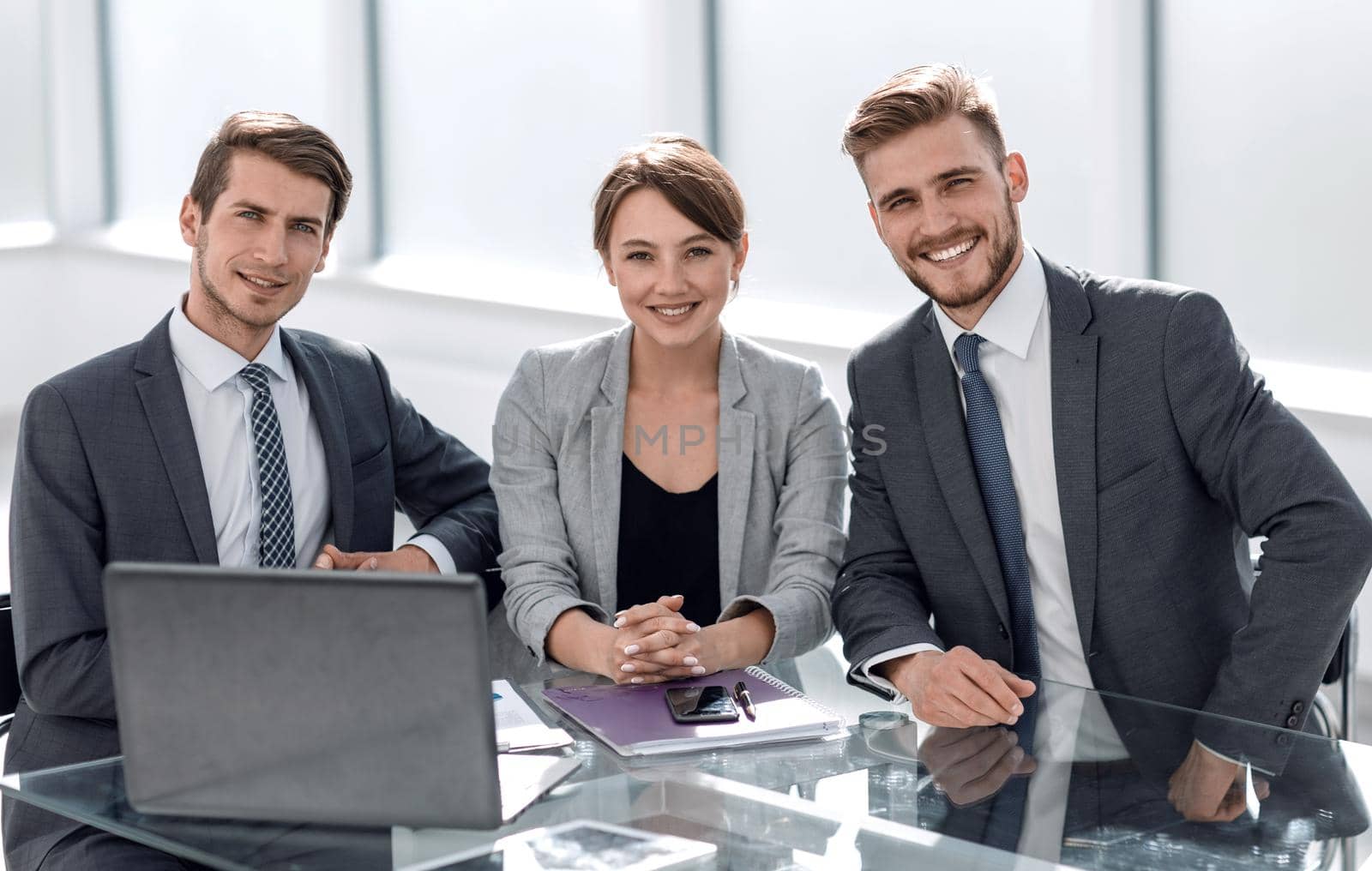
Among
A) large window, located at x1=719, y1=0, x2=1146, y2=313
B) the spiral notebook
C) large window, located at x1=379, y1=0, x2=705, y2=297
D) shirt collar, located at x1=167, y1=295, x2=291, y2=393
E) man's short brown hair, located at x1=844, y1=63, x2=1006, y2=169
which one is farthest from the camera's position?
large window, located at x1=379, y1=0, x2=705, y2=297

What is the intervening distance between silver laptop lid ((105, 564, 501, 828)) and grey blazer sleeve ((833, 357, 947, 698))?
920 mm

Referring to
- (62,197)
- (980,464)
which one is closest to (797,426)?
(980,464)

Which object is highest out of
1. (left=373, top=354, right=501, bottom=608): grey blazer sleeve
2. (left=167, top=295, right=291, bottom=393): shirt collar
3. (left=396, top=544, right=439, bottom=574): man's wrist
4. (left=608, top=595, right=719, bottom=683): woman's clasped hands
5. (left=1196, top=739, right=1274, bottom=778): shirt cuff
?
(left=167, top=295, right=291, bottom=393): shirt collar

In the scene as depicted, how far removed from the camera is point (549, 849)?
1686 millimetres

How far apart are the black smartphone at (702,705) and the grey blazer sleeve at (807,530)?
0.97 feet

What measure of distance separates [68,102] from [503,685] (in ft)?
21.9

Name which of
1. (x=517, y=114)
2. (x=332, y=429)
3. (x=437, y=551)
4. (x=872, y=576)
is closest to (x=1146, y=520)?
(x=872, y=576)

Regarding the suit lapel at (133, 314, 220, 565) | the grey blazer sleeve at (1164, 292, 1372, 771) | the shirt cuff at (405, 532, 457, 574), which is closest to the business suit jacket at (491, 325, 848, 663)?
the shirt cuff at (405, 532, 457, 574)

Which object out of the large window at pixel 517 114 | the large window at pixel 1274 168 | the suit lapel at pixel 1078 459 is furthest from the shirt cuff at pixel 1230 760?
the large window at pixel 517 114

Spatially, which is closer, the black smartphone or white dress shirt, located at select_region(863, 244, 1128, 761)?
the black smartphone

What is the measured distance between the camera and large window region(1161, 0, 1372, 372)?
3752 mm

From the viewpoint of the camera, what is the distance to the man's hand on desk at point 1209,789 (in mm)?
1763

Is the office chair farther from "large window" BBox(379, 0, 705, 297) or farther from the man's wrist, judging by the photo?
"large window" BBox(379, 0, 705, 297)

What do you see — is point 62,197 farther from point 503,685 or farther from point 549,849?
point 549,849
